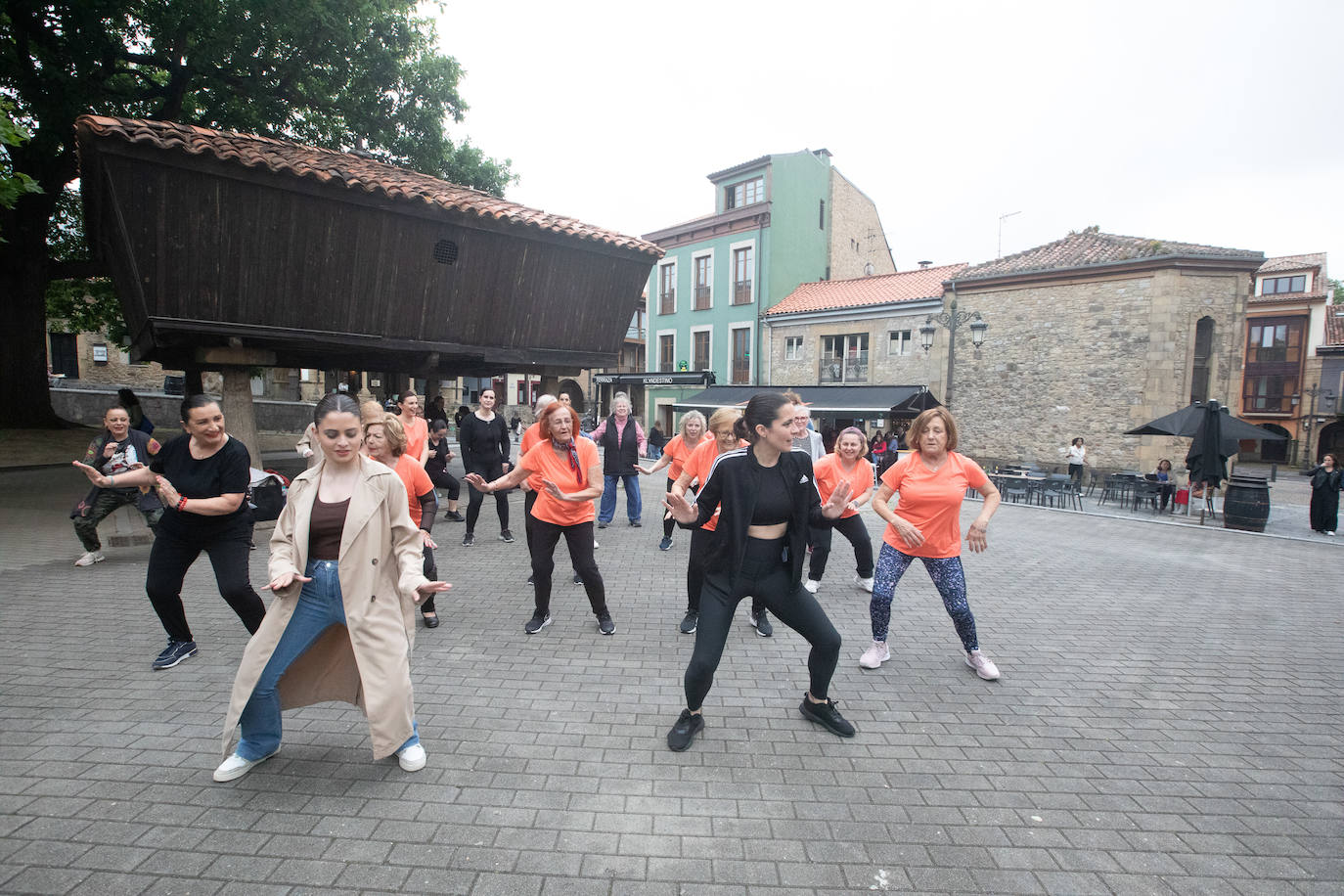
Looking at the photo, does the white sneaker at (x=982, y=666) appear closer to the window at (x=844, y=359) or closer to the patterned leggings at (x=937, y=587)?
the patterned leggings at (x=937, y=587)

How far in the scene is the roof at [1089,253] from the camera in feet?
65.0

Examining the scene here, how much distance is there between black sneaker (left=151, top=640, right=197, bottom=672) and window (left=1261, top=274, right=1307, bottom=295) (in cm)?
5574

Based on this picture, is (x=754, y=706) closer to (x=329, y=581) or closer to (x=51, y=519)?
(x=329, y=581)

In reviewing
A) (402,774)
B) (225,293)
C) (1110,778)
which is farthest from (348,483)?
(225,293)

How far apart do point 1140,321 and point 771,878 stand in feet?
77.9

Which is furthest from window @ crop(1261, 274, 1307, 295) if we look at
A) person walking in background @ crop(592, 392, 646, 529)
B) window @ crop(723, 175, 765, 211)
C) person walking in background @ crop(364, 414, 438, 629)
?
person walking in background @ crop(364, 414, 438, 629)

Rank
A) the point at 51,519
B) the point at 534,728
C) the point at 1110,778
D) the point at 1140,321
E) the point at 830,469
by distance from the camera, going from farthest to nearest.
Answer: the point at 1140,321 → the point at 51,519 → the point at 830,469 → the point at 534,728 → the point at 1110,778

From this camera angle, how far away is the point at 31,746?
3.34 meters

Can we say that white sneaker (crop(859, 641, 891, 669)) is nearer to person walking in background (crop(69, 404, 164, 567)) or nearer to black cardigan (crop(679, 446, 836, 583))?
black cardigan (crop(679, 446, 836, 583))

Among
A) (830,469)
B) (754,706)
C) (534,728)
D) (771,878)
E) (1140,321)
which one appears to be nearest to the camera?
(771,878)

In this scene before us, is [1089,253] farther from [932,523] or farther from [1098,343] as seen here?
[932,523]

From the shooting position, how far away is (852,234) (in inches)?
1321

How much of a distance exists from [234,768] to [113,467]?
4.79 meters

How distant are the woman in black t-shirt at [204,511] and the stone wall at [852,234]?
31247 mm
